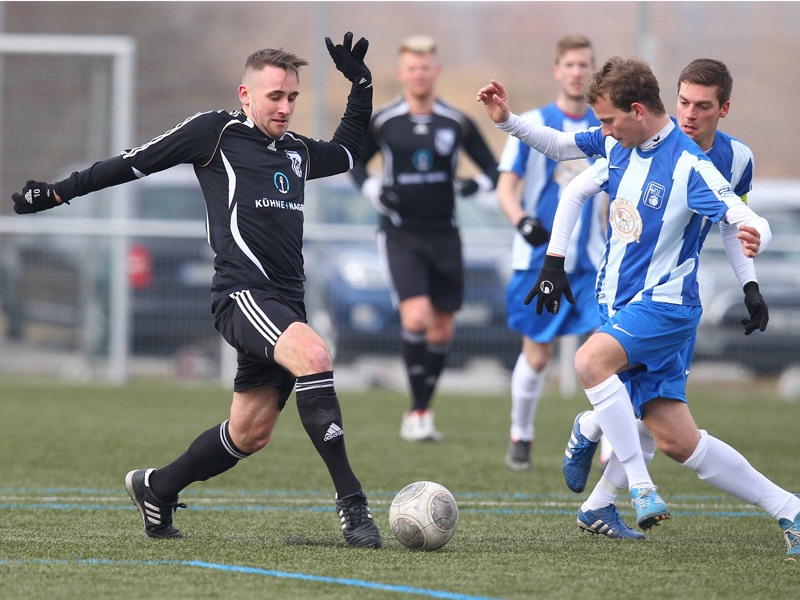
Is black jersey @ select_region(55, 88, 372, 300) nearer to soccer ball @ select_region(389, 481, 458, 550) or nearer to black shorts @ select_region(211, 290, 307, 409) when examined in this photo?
black shorts @ select_region(211, 290, 307, 409)

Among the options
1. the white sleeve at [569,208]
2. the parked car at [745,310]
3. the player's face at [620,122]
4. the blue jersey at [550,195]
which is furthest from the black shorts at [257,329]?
→ the parked car at [745,310]

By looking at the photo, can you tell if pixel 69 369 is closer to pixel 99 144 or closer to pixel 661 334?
pixel 99 144

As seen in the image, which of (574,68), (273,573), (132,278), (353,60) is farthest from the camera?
(132,278)

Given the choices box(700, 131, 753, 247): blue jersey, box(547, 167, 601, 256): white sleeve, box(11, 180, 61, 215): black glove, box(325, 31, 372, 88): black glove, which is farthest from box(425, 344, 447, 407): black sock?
box(11, 180, 61, 215): black glove

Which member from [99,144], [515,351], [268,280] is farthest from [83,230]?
[268,280]

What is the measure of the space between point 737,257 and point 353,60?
1745mm

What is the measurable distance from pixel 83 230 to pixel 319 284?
233 centimetres

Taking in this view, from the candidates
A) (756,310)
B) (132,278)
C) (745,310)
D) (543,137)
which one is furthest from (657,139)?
(132,278)

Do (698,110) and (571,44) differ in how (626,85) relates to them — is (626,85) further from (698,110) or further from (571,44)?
(571,44)

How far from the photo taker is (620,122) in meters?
4.93

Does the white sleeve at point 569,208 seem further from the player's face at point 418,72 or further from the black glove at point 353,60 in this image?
the player's face at point 418,72

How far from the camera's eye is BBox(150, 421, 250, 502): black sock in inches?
201

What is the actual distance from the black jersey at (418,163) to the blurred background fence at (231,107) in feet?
11.6

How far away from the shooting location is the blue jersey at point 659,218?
4871mm
